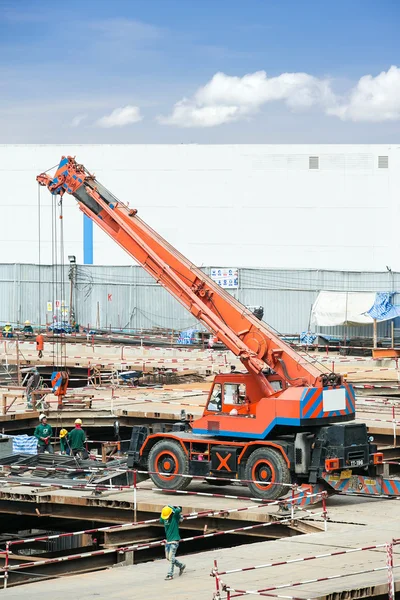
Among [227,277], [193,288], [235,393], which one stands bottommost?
[235,393]

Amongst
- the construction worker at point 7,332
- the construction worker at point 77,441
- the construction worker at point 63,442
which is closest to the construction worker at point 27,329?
the construction worker at point 7,332

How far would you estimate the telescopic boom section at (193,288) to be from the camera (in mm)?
23859

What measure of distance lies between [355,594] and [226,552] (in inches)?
141

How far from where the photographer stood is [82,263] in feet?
227

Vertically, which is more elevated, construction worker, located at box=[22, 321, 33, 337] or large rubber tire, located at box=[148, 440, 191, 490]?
construction worker, located at box=[22, 321, 33, 337]

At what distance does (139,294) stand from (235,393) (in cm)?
4132

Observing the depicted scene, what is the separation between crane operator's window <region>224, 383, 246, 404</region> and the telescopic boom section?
0.50 metres

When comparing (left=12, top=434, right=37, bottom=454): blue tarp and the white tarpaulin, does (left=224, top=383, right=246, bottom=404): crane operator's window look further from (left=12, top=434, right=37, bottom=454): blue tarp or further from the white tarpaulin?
the white tarpaulin

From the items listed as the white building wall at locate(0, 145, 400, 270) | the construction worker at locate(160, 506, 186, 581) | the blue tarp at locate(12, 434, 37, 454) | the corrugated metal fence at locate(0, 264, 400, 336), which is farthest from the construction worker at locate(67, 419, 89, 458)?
the white building wall at locate(0, 145, 400, 270)

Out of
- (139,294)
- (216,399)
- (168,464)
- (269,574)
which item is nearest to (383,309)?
(139,294)

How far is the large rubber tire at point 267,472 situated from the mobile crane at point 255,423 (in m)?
0.02

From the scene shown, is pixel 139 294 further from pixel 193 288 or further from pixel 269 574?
pixel 269 574

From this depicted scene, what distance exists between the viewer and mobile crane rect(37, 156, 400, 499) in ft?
74.5

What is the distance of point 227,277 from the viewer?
63.5 metres
